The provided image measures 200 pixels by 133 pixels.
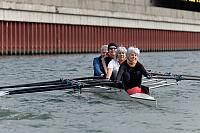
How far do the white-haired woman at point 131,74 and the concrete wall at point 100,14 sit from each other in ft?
90.4

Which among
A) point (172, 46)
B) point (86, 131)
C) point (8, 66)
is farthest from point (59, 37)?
point (86, 131)

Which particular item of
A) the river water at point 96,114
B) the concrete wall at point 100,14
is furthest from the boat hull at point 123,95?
the concrete wall at point 100,14

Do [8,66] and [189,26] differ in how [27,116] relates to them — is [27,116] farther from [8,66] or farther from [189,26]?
[189,26]

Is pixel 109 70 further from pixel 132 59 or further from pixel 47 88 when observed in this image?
pixel 47 88

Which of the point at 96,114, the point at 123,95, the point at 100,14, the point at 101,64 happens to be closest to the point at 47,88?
the point at 96,114

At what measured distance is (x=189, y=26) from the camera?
→ 231ft

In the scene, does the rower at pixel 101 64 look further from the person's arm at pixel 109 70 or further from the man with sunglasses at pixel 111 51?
the person's arm at pixel 109 70

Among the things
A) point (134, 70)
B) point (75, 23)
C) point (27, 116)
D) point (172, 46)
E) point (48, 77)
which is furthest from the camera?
point (172, 46)

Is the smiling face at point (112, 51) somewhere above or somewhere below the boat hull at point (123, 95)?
above

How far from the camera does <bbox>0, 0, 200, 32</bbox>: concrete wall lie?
146 feet

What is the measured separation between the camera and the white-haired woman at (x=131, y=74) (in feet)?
53.2

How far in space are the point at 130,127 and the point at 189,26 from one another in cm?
5819

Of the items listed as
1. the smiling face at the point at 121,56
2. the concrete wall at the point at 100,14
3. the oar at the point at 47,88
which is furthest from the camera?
the concrete wall at the point at 100,14

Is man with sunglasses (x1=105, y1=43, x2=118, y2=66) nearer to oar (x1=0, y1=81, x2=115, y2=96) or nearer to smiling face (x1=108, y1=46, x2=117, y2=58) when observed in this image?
smiling face (x1=108, y1=46, x2=117, y2=58)
